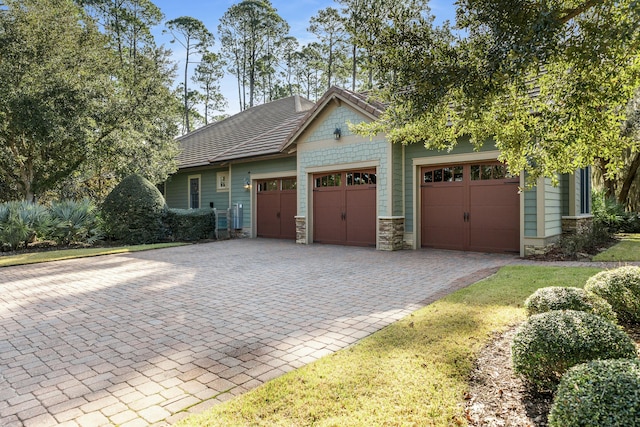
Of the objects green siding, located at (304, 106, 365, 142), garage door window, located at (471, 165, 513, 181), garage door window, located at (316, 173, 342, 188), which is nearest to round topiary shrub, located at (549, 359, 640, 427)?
garage door window, located at (471, 165, 513, 181)

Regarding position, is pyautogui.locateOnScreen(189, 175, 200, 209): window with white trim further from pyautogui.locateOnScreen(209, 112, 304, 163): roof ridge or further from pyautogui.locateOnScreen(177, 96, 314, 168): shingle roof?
pyautogui.locateOnScreen(209, 112, 304, 163): roof ridge

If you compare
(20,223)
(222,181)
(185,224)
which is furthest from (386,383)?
(222,181)

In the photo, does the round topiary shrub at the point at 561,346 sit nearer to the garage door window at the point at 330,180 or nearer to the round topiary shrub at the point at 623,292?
the round topiary shrub at the point at 623,292

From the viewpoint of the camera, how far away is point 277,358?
3.65 metres

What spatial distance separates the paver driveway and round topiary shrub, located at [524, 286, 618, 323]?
157cm

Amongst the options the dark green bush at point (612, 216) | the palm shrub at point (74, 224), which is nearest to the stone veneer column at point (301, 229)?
the palm shrub at point (74, 224)

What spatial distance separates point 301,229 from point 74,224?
25.0 ft

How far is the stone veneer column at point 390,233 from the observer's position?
11.3 metres

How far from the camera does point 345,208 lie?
42.3ft

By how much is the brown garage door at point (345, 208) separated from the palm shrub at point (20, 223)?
348 inches

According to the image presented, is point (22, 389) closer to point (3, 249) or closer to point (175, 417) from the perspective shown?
point (175, 417)

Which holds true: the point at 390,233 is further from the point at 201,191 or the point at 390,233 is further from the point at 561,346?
the point at 201,191

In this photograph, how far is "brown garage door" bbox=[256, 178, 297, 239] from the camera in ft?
49.8

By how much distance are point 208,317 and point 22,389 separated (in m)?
2.14
